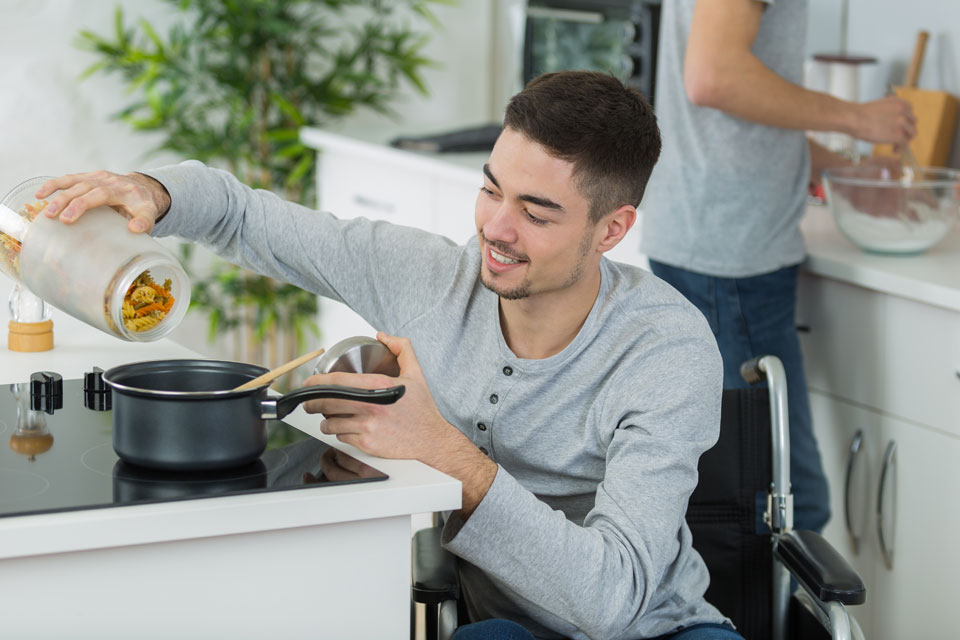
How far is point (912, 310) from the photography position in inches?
78.6

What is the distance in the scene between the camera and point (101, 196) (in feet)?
3.86

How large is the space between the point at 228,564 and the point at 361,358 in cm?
27

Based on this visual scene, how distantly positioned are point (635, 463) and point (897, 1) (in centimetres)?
189

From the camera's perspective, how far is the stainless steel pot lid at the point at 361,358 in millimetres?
1196

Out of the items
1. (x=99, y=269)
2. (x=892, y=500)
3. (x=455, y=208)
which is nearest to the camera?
(x=99, y=269)

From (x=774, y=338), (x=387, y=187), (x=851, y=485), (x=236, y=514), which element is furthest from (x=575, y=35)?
(x=236, y=514)

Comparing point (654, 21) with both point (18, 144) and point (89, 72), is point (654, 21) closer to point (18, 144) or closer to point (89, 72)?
point (89, 72)

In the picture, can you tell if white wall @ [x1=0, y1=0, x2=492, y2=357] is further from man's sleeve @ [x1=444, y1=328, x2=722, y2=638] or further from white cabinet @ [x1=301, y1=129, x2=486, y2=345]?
man's sleeve @ [x1=444, y1=328, x2=722, y2=638]

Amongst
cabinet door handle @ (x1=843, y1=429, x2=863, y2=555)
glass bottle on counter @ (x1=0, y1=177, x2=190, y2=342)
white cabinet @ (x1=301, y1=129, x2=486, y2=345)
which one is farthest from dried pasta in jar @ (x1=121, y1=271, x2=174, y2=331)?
white cabinet @ (x1=301, y1=129, x2=486, y2=345)

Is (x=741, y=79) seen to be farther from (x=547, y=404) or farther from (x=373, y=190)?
(x=373, y=190)

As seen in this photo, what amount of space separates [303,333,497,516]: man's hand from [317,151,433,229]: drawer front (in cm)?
180

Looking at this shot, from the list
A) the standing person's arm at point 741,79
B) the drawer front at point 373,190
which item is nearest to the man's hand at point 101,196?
the standing person's arm at point 741,79

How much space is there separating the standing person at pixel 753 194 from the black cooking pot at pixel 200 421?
3.88 ft

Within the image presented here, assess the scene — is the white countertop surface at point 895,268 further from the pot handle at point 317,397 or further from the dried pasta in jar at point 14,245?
the dried pasta in jar at point 14,245
